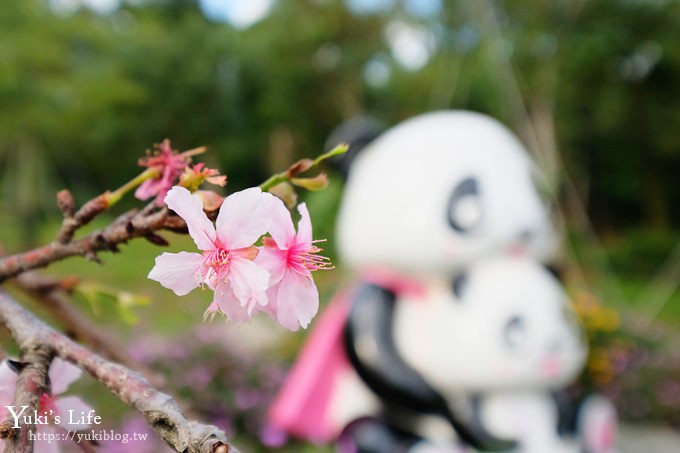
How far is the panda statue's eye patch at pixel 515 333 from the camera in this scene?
4.92 feet

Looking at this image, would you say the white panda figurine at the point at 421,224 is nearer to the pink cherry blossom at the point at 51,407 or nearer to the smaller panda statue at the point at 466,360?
the smaller panda statue at the point at 466,360

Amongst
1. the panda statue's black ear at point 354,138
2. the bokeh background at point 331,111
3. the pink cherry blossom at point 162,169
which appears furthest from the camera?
the bokeh background at point 331,111

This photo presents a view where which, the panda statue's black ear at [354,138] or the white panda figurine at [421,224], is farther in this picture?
the panda statue's black ear at [354,138]

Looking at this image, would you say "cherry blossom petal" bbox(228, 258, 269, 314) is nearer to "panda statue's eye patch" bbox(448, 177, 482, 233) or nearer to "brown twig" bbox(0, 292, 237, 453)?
"brown twig" bbox(0, 292, 237, 453)

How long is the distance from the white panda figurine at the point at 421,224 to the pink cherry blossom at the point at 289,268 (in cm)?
124

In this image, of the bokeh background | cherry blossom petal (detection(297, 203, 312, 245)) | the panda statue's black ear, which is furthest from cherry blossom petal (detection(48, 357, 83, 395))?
the bokeh background

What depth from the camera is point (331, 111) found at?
10.7m

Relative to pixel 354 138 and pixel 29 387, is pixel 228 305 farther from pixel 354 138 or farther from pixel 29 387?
pixel 354 138

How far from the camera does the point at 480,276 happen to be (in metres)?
1.55

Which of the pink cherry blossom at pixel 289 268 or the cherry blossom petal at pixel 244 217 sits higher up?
the cherry blossom petal at pixel 244 217

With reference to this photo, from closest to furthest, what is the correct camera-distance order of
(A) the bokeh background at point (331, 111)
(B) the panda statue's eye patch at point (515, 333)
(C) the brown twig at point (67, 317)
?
1. (C) the brown twig at point (67, 317)
2. (B) the panda statue's eye patch at point (515, 333)
3. (A) the bokeh background at point (331, 111)

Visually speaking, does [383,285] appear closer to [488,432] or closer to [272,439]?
[488,432]

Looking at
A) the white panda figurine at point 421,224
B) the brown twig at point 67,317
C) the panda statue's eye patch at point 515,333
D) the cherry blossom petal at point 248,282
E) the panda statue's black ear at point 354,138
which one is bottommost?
the panda statue's eye patch at point 515,333

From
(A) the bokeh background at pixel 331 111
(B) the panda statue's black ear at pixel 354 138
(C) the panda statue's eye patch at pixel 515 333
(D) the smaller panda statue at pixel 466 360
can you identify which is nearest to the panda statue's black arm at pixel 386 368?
(D) the smaller panda statue at pixel 466 360
